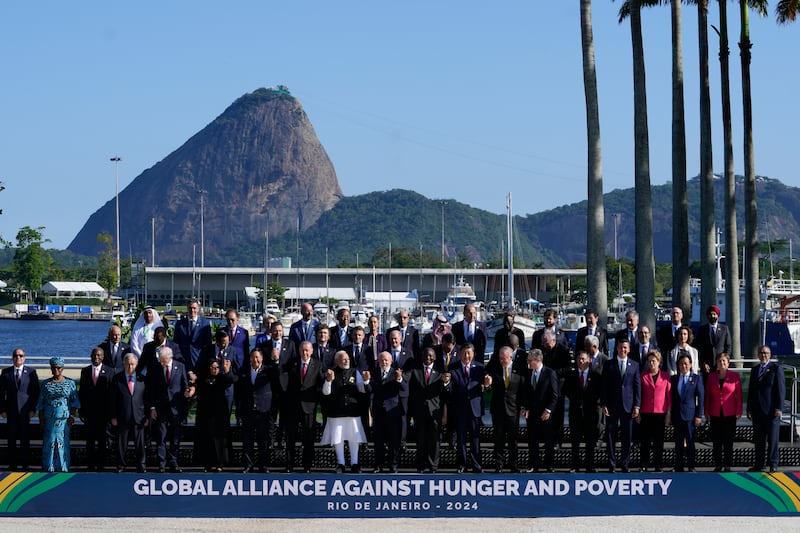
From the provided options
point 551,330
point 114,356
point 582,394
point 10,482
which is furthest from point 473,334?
point 10,482

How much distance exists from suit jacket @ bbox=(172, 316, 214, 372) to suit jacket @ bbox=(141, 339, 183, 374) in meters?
0.39

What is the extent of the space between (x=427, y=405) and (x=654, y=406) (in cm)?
294

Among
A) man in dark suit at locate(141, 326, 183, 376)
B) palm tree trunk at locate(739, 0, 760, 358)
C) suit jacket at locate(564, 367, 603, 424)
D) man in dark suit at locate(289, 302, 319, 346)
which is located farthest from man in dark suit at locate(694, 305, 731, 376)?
palm tree trunk at locate(739, 0, 760, 358)

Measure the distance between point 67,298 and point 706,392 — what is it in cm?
14753

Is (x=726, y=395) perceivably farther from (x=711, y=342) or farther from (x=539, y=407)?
(x=539, y=407)

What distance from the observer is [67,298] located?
156 metres

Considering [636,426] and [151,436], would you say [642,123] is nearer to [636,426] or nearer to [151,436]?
[636,426]

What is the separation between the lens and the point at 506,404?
1573 centimetres

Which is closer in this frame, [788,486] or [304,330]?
[788,486]

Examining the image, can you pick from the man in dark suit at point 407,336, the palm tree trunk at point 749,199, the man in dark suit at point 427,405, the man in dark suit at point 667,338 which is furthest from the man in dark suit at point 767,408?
the palm tree trunk at point 749,199

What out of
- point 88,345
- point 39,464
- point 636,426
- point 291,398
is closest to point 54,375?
point 39,464

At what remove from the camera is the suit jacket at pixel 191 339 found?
16.6 meters

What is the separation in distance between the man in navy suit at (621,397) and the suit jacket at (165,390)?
5552mm

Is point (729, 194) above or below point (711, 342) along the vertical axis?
above
